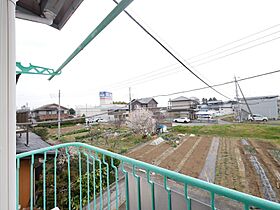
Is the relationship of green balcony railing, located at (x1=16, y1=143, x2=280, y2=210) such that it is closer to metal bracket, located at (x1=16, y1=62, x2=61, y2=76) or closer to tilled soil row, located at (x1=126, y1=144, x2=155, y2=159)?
tilled soil row, located at (x1=126, y1=144, x2=155, y2=159)

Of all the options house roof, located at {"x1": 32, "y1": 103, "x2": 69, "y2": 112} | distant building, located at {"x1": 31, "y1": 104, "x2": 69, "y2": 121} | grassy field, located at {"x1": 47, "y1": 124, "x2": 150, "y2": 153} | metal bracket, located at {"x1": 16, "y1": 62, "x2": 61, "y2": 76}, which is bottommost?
grassy field, located at {"x1": 47, "y1": 124, "x2": 150, "y2": 153}

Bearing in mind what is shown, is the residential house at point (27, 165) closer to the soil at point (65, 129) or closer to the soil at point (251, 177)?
the soil at point (65, 129)

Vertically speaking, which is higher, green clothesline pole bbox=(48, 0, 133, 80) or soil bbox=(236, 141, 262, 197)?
green clothesline pole bbox=(48, 0, 133, 80)

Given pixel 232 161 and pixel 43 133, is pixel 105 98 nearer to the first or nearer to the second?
pixel 43 133

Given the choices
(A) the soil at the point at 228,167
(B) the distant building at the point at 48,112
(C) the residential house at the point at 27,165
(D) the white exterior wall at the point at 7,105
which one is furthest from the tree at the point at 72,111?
(A) the soil at the point at 228,167

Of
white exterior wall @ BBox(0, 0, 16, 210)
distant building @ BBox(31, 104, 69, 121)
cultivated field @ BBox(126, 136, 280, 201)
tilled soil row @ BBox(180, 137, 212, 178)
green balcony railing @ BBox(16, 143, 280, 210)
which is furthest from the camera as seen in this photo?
distant building @ BBox(31, 104, 69, 121)

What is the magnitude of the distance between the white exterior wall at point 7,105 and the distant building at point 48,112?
1.30 m

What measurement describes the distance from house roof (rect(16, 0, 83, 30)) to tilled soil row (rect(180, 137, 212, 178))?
1.26 metres

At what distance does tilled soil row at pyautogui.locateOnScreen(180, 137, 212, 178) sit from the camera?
1000 mm

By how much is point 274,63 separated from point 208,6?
1.76ft

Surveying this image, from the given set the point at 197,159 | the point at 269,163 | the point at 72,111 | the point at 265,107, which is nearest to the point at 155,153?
the point at 197,159

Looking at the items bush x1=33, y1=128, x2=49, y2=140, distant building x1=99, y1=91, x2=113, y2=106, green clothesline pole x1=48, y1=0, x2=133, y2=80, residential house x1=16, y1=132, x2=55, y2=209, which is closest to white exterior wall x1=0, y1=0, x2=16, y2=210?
green clothesline pole x1=48, y1=0, x2=133, y2=80

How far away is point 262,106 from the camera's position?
0.99 metres

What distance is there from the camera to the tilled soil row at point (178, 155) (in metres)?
1.09
